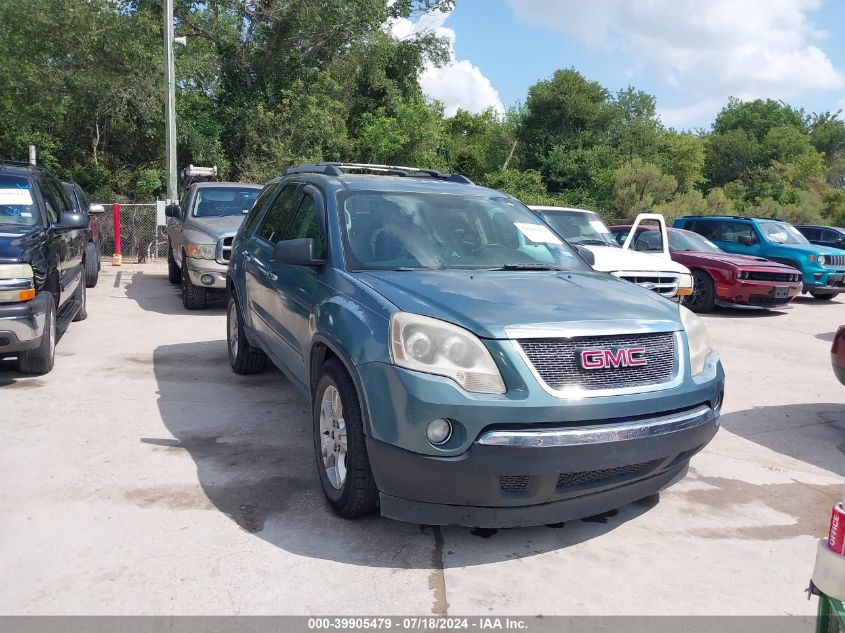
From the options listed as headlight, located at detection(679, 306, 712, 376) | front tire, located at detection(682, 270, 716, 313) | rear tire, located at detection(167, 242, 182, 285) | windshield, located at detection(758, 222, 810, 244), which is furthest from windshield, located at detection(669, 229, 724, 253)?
headlight, located at detection(679, 306, 712, 376)

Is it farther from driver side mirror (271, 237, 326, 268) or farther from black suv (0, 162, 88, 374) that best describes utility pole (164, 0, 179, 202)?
driver side mirror (271, 237, 326, 268)

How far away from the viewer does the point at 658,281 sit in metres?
9.91

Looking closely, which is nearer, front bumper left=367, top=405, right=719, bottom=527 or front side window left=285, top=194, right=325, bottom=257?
front bumper left=367, top=405, right=719, bottom=527

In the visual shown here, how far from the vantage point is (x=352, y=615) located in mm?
2924

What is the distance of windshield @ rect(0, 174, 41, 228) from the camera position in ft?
22.8

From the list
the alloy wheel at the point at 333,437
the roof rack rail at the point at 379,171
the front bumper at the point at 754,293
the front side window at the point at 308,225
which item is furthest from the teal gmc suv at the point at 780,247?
the alloy wheel at the point at 333,437

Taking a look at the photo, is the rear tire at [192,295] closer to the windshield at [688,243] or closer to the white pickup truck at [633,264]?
the white pickup truck at [633,264]

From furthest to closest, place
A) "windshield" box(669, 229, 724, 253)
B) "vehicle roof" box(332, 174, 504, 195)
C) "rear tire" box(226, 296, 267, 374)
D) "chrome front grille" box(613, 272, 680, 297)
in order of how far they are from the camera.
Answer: "windshield" box(669, 229, 724, 253)
"chrome front grille" box(613, 272, 680, 297)
"rear tire" box(226, 296, 267, 374)
"vehicle roof" box(332, 174, 504, 195)

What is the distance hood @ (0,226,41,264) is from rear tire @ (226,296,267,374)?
5.71 ft

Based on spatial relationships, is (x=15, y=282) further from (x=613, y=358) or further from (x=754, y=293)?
(x=754, y=293)
